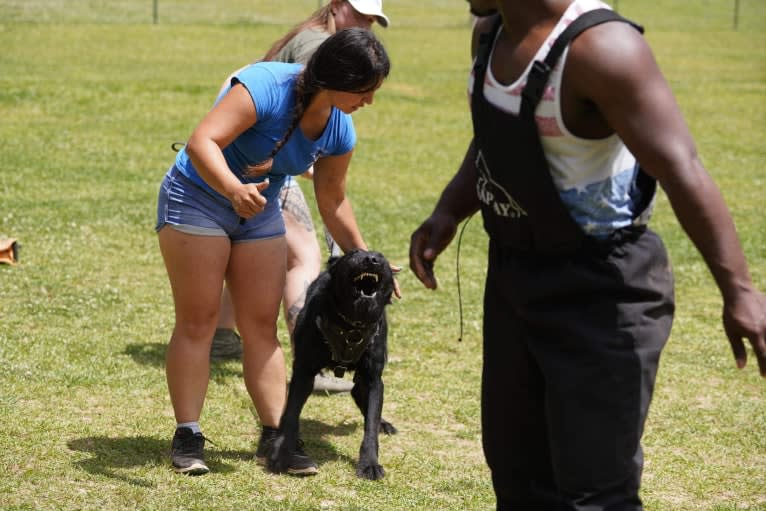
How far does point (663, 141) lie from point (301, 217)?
12.8ft

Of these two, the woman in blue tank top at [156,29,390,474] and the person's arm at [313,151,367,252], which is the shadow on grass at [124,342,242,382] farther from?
the person's arm at [313,151,367,252]

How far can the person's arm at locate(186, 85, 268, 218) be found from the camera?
4309mm

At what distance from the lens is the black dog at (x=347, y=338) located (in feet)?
16.7

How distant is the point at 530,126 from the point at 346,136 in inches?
86.7

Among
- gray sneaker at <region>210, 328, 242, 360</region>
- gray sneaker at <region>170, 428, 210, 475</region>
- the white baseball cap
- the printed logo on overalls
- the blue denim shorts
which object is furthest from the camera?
gray sneaker at <region>210, 328, 242, 360</region>

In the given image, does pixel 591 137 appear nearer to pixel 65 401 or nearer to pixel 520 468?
pixel 520 468

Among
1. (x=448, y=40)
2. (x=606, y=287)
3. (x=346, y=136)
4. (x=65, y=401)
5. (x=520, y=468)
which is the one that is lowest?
(x=65, y=401)

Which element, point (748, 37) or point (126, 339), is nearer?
point (126, 339)

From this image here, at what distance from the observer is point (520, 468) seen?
3217 mm

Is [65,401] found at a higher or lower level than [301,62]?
lower

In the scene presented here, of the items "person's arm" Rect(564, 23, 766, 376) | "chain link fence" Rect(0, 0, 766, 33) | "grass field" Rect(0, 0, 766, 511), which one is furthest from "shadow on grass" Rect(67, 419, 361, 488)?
"chain link fence" Rect(0, 0, 766, 33)

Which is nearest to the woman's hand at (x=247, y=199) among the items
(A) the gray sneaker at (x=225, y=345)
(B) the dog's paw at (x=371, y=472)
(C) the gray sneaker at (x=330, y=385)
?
(B) the dog's paw at (x=371, y=472)

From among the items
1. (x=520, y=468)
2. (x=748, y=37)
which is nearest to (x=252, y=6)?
(x=748, y=37)

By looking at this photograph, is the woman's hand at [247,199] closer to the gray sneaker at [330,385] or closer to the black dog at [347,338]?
the black dog at [347,338]
